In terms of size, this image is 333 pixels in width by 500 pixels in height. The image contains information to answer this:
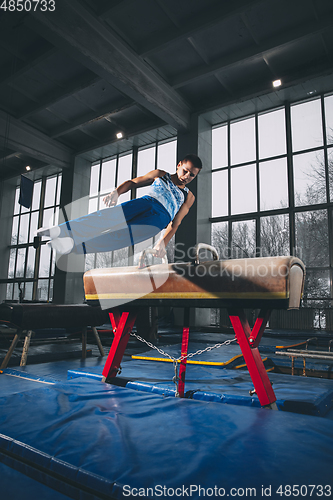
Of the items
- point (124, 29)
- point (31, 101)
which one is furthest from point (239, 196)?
point (31, 101)

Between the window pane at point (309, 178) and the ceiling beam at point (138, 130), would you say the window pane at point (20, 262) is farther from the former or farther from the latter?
the window pane at point (309, 178)

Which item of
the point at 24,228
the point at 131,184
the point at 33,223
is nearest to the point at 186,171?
the point at 131,184

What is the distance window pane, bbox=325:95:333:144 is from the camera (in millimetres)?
8266

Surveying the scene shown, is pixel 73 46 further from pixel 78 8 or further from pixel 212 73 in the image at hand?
pixel 212 73

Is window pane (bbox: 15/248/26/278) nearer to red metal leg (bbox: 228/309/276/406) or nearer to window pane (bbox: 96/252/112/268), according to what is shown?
window pane (bbox: 96/252/112/268)

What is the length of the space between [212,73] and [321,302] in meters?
6.26

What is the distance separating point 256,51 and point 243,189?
3470 millimetres

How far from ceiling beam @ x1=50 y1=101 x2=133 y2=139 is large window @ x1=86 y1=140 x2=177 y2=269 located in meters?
1.94

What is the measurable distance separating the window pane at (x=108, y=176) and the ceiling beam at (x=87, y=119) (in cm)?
200

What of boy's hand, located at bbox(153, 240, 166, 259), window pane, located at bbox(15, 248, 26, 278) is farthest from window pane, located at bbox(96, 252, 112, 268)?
boy's hand, located at bbox(153, 240, 166, 259)

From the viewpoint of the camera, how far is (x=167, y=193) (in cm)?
284

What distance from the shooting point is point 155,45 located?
23.5ft

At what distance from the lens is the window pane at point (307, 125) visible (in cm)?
849

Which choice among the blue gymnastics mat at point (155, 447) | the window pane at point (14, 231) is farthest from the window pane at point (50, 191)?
the blue gymnastics mat at point (155, 447)
